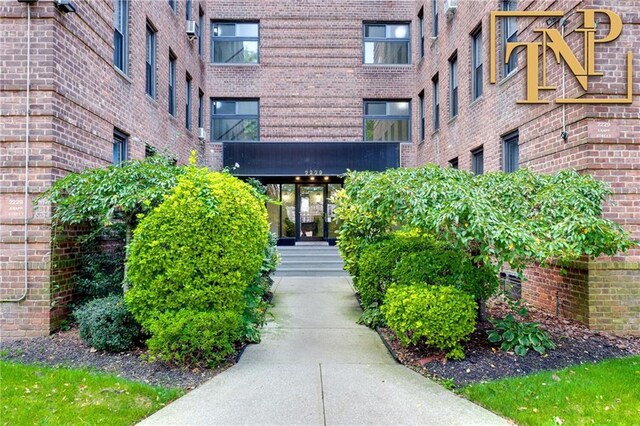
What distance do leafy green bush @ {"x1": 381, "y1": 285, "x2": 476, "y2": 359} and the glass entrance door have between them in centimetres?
1064

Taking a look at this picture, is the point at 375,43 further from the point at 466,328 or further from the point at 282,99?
the point at 466,328

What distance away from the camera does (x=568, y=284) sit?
5684mm

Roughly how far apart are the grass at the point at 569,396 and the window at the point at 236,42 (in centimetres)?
1398

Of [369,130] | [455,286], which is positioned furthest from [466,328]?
[369,130]

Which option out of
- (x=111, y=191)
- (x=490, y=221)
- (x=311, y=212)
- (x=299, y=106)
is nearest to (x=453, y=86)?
(x=299, y=106)

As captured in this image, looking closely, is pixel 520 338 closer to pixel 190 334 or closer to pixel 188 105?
pixel 190 334

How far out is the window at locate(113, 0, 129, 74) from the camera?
24.7 ft

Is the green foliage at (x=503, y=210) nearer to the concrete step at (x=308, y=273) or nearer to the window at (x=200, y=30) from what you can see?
the concrete step at (x=308, y=273)

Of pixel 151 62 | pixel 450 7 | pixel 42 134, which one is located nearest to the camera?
pixel 42 134

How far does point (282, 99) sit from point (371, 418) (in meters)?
13.0

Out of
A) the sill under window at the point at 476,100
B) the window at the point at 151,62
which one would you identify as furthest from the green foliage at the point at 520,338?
the window at the point at 151,62

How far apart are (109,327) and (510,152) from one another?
7.67m

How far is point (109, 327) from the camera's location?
454 cm

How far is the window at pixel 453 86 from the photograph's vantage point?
11.2 m
